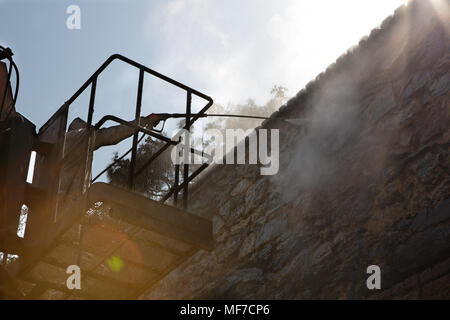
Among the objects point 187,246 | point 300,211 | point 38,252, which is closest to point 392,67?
point 300,211

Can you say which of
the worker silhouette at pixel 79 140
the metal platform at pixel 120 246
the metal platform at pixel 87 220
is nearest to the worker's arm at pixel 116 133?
Answer: the worker silhouette at pixel 79 140

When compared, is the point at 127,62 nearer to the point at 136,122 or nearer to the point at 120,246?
the point at 136,122

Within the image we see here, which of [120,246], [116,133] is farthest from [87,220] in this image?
[116,133]

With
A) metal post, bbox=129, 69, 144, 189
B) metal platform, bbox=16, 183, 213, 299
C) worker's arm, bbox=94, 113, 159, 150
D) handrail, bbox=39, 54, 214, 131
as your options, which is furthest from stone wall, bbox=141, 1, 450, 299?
metal post, bbox=129, 69, 144, 189

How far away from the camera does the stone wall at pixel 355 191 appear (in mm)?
5465

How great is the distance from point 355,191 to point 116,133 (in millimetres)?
2304

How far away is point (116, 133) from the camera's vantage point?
260 inches

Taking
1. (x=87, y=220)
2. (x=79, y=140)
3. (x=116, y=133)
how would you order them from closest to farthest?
(x=87, y=220) < (x=79, y=140) < (x=116, y=133)

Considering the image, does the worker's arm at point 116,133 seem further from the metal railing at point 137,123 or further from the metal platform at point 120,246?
the metal platform at point 120,246

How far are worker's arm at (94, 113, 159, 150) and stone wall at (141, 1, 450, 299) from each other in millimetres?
1571

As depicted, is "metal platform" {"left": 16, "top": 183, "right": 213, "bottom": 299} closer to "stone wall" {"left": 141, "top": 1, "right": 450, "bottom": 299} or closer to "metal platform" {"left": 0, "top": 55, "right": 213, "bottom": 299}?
"metal platform" {"left": 0, "top": 55, "right": 213, "bottom": 299}

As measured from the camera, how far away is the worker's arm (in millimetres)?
6566

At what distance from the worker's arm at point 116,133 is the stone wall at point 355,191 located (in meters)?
1.57

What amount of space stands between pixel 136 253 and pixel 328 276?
5.59 feet
